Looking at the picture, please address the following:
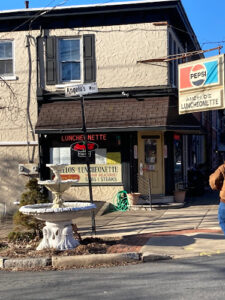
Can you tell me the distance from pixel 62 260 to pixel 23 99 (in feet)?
28.1

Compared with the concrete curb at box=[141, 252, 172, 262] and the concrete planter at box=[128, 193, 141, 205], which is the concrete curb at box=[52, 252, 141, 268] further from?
the concrete planter at box=[128, 193, 141, 205]

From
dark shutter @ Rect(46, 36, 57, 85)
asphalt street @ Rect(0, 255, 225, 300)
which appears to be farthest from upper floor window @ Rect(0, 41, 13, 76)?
asphalt street @ Rect(0, 255, 225, 300)

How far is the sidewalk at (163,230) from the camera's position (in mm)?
8320

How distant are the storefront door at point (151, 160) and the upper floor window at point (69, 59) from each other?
9.78ft

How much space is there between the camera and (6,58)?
15.5 m

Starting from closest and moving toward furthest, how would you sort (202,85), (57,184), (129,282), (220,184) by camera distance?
(129,282)
(220,184)
(57,184)
(202,85)

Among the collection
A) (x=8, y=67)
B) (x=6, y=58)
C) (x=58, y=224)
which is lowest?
(x=58, y=224)

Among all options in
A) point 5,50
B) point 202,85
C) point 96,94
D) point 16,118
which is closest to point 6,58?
point 5,50

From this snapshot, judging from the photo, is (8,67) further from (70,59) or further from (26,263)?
(26,263)

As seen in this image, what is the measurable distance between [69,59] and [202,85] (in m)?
4.88

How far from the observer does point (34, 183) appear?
977cm

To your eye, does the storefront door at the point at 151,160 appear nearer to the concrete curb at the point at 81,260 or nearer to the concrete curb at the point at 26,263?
the concrete curb at the point at 81,260

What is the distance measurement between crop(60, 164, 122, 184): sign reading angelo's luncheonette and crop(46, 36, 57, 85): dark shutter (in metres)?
2.95

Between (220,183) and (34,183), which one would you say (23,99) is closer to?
(34,183)
